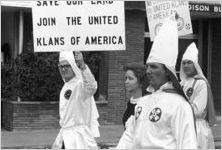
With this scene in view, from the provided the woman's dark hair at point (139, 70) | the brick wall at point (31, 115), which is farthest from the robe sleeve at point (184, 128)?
the brick wall at point (31, 115)

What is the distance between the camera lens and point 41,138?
1369cm

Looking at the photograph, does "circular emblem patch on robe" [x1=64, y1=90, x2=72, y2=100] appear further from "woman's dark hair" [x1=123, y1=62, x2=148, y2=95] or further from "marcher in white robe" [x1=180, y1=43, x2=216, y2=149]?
"marcher in white robe" [x1=180, y1=43, x2=216, y2=149]

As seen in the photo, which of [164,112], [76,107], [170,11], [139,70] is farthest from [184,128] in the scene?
[170,11]

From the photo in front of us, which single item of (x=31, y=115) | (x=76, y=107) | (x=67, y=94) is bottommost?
(x=31, y=115)

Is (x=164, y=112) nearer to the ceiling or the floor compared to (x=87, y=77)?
nearer to the floor

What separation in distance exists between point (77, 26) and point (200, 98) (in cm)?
188

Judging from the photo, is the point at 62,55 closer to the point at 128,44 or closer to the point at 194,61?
the point at 194,61

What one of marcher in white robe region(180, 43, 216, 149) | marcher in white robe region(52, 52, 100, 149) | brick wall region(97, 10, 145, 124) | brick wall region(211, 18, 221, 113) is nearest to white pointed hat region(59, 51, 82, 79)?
marcher in white robe region(52, 52, 100, 149)

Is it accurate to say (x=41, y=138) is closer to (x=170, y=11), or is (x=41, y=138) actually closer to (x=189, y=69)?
(x=170, y=11)

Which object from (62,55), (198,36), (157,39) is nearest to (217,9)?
(198,36)

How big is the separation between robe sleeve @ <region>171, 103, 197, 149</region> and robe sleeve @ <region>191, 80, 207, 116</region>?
3.32 metres

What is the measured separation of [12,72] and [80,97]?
924cm

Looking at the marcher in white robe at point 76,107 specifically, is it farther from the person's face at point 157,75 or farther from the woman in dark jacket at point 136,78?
the person's face at point 157,75

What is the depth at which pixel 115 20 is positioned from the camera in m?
6.85
